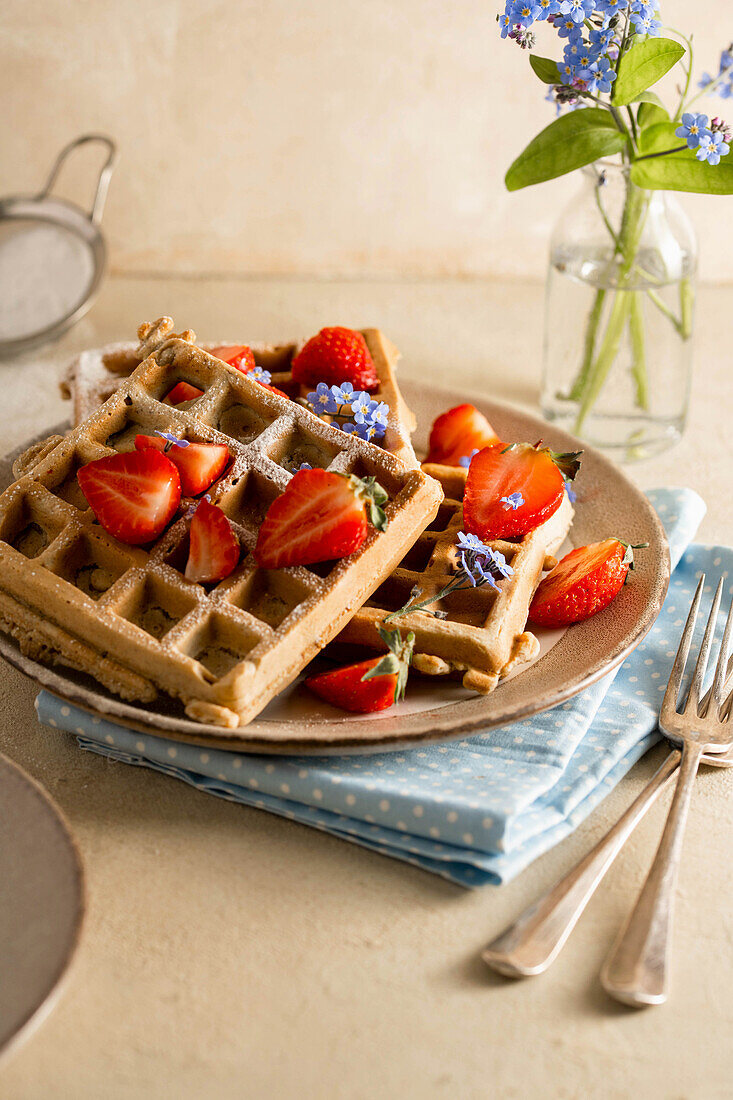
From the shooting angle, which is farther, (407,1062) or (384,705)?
(384,705)

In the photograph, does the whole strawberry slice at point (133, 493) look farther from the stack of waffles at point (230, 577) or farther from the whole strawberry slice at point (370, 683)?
the whole strawberry slice at point (370, 683)


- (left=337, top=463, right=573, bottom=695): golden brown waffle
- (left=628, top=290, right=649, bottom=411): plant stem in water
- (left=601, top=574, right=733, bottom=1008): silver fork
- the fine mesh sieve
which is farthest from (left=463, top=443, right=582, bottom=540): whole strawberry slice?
the fine mesh sieve

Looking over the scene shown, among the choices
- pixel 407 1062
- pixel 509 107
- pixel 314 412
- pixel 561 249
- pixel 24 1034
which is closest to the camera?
pixel 24 1034

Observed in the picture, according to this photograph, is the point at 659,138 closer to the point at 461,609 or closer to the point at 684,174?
the point at 684,174

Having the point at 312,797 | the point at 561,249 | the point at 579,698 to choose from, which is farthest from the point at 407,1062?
the point at 561,249

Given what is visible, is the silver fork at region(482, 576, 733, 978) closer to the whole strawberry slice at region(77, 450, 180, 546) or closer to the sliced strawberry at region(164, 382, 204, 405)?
the whole strawberry slice at region(77, 450, 180, 546)

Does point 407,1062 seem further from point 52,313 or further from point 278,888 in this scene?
point 52,313

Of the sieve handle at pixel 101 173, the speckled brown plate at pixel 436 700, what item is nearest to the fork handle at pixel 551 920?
the speckled brown plate at pixel 436 700
